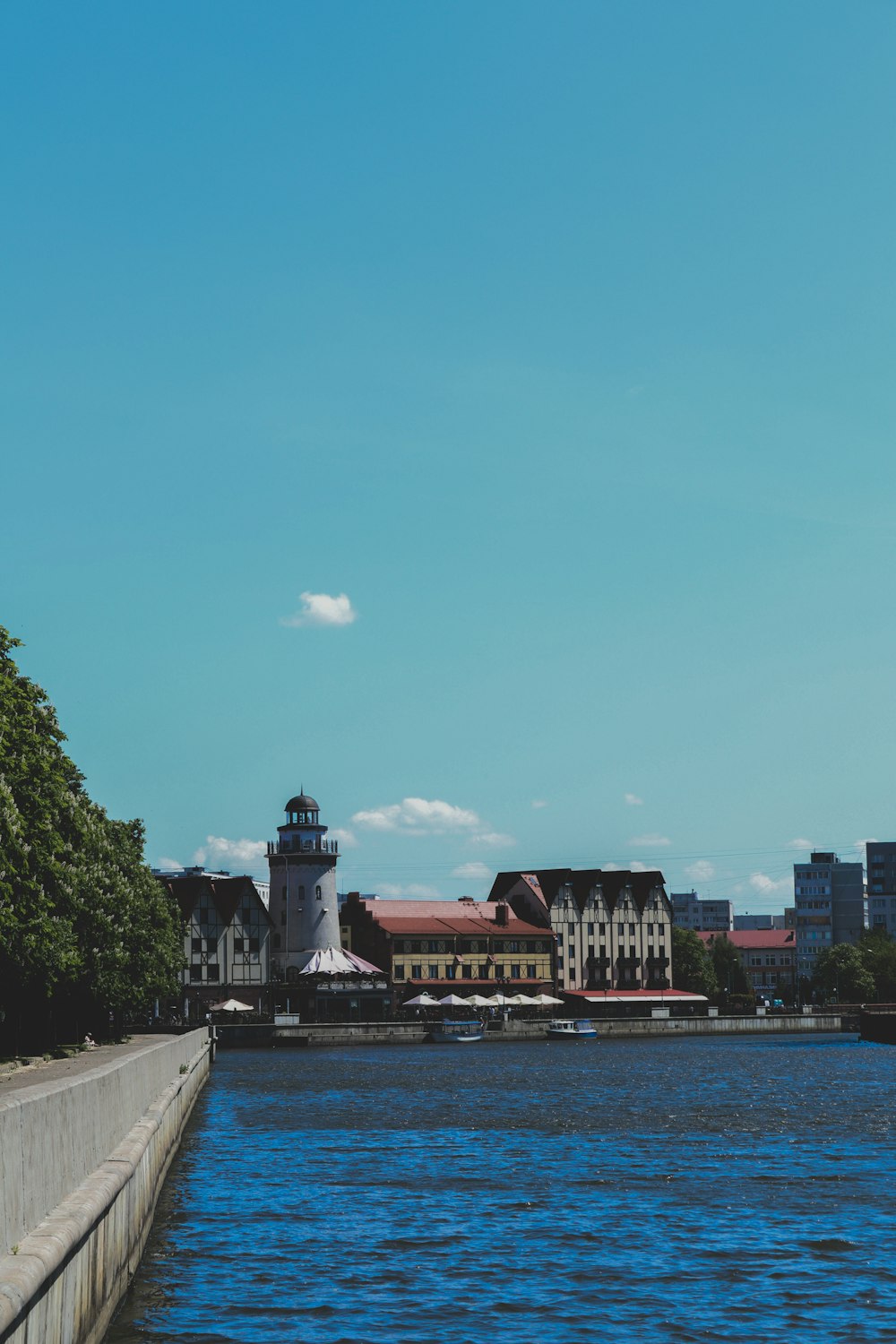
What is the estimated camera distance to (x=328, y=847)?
163000 millimetres

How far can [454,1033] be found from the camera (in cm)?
13925

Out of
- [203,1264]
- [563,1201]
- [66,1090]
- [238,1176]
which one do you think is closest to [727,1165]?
[563,1201]

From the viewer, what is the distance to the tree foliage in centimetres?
5066

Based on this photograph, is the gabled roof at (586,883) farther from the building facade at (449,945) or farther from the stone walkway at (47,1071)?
the stone walkway at (47,1071)

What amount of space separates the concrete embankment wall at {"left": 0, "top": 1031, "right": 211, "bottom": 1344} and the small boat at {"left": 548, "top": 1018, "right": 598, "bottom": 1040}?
11375cm

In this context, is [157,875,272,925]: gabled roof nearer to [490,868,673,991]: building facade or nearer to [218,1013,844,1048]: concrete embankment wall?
[218,1013,844,1048]: concrete embankment wall

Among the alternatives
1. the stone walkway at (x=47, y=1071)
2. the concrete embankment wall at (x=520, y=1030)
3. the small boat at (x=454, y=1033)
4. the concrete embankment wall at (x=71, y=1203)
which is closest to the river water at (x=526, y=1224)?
the concrete embankment wall at (x=71, y=1203)

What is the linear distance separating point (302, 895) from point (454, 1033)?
27839mm

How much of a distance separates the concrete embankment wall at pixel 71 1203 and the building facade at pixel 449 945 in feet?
448

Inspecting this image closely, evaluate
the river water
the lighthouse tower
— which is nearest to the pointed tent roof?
the lighthouse tower

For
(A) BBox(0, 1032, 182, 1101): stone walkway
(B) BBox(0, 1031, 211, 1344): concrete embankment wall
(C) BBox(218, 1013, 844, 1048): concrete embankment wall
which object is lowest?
(C) BBox(218, 1013, 844, 1048): concrete embankment wall

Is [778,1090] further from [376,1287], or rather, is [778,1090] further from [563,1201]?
[376,1287]

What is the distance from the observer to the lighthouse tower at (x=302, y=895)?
525 ft

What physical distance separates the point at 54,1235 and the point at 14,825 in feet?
109
